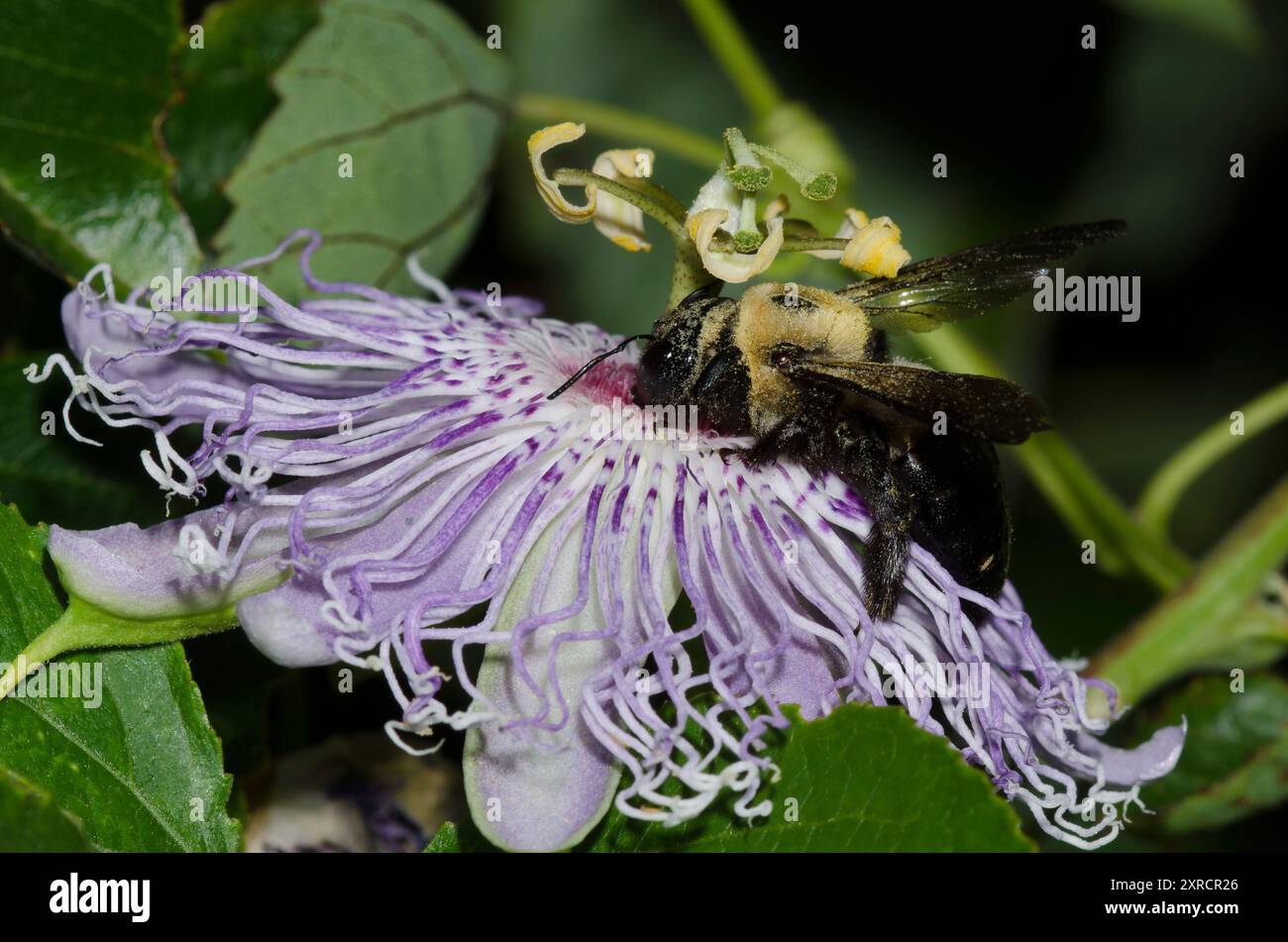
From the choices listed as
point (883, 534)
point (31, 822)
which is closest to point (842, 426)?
point (883, 534)

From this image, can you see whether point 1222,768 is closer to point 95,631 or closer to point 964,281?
point 964,281

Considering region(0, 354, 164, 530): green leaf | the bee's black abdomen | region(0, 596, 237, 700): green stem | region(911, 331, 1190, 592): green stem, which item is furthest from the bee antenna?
region(911, 331, 1190, 592): green stem

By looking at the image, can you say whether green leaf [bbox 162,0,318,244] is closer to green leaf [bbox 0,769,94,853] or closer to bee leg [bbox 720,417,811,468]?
bee leg [bbox 720,417,811,468]

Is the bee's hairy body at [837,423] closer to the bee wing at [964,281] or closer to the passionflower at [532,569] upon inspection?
the passionflower at [532,569]

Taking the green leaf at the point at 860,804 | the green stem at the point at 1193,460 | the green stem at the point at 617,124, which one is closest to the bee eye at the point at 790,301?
the green leaf at the point at 860,804

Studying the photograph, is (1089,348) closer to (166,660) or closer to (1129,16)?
(1129,16)
